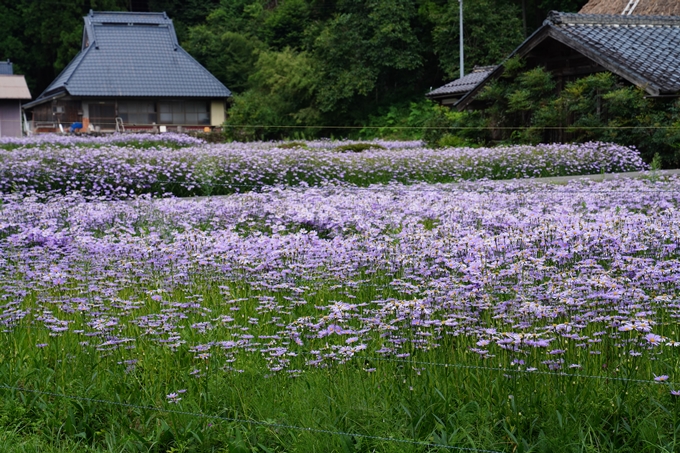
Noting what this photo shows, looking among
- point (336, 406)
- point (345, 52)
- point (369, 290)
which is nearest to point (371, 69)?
point (345, 52)

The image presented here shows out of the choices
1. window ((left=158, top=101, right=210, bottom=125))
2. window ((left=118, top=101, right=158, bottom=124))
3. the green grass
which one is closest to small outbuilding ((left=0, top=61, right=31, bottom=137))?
window ((left=118, top=101, right=158, bottom=124))

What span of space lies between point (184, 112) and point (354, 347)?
3963 cm

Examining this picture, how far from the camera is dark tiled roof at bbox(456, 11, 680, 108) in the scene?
17.1 metres

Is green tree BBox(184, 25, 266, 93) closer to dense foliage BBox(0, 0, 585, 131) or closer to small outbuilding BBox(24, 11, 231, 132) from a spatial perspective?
dense foliage BBox(0, 0, 585, 131)

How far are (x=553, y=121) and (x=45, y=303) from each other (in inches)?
656

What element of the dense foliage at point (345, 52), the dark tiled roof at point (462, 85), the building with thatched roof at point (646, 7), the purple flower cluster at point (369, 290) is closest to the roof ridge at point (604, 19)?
the building with thatched roof at point (646, 7)

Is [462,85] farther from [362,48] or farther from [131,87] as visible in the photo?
[131,87]

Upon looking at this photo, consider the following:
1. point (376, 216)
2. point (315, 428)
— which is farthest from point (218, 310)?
point (376, 216)

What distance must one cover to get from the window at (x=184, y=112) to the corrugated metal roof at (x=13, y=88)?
688cm

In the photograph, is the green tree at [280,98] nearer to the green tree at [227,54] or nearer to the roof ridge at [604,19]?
the green tree at [227,54]

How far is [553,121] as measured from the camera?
19422 mm

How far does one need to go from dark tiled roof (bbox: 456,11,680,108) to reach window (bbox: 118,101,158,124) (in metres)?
24.0

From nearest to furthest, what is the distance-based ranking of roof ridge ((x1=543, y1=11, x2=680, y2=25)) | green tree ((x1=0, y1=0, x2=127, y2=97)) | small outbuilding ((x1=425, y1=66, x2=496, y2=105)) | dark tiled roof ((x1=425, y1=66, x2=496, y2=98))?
roof ridge ((x1=543, y1=11, x2=680, y2=25)) → dark tiled roof ((x1=425, y1=66, x2=496, y2=98)) → small outbuilding ((x1=425, y1=66, x2=496, y2=105)) → green tree ((x1=0, y1=0, x2=127, y2=97))

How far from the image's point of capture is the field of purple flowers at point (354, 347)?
3.12 m
